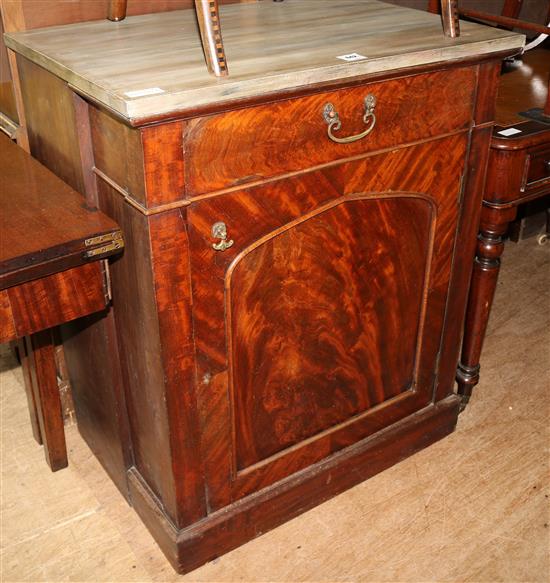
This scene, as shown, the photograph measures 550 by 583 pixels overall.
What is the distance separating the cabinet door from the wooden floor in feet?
0.55

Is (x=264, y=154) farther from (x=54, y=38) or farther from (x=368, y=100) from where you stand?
(x=54, y=38)

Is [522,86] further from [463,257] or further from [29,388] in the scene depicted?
[29,388]

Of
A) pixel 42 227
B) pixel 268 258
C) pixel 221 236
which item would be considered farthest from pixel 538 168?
pixel 42 227

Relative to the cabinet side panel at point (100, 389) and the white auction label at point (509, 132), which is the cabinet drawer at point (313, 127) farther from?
the cabinet side panel at point (100, 389)

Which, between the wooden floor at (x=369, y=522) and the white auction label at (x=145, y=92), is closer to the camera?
the white auction label at (x=145, y=92)

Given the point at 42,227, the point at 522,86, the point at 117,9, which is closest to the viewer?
the point at 42,227

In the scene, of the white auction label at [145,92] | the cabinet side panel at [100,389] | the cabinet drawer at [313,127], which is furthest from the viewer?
the cabinet side panel at [100,389]

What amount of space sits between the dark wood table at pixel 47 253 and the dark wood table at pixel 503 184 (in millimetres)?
902

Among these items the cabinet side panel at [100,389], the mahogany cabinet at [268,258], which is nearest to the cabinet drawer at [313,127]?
the mahogany cabinet at [268,258]

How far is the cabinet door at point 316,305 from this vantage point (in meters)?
1.43

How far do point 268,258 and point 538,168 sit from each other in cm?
73

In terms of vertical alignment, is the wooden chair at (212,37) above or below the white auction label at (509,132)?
above

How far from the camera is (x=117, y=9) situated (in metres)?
1.67

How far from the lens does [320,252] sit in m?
1.55
